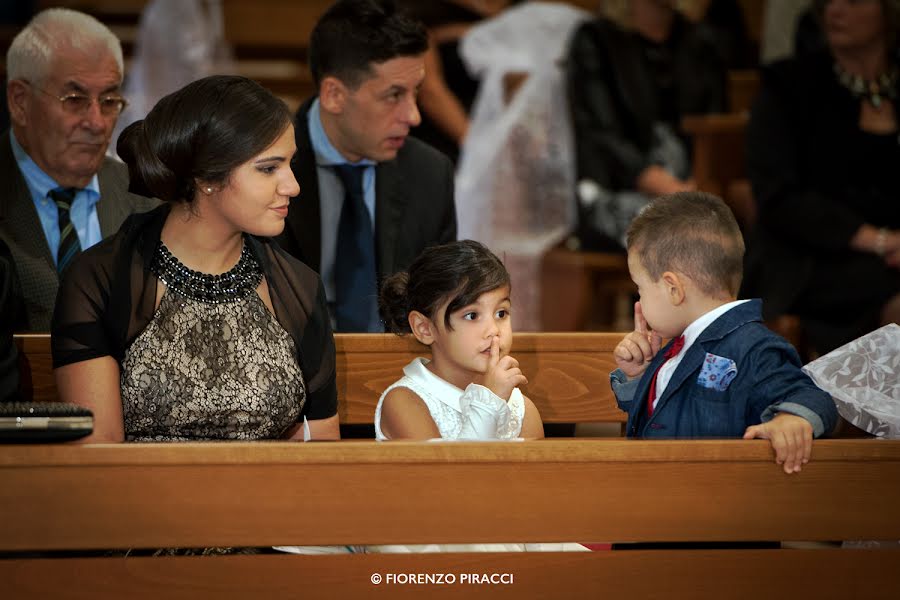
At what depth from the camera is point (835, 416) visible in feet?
7.08

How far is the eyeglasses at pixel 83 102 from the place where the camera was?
10.3 feet

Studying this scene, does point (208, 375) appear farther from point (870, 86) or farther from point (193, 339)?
point (870, 86)

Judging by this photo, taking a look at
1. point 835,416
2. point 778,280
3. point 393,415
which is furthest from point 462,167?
point 835,416

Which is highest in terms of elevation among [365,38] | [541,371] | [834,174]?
[365,38]

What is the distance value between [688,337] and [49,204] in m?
1.72

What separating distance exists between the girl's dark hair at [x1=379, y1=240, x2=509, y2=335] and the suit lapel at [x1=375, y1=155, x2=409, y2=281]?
59 cm

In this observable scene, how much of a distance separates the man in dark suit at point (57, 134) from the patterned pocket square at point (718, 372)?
164 cm

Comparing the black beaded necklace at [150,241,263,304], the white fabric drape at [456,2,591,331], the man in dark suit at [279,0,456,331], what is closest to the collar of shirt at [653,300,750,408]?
the black beaded necklace at [150,241,263,304]

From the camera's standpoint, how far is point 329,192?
3307 mm

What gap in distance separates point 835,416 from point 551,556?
0.57m

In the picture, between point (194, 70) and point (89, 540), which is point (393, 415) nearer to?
point (89, 540)

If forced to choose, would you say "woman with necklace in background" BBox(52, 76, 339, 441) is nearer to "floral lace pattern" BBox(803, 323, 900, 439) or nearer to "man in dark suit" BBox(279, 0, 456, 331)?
"man in dark suit" BBox(279, 0, 456, 331)

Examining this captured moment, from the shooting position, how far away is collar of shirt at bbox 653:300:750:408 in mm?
2330

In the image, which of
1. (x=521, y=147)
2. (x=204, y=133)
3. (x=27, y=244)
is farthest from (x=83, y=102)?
(x=521, y=147)
